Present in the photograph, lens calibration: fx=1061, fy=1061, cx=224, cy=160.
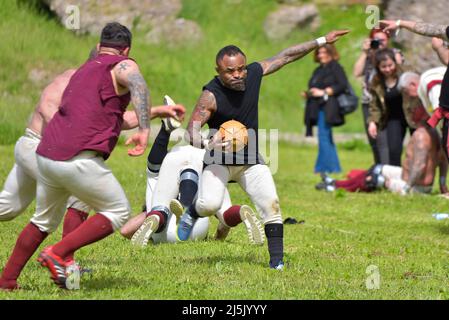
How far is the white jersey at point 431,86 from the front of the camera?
13.5 metres

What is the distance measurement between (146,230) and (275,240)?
4.70 ft

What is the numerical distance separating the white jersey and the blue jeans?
9.20 feet

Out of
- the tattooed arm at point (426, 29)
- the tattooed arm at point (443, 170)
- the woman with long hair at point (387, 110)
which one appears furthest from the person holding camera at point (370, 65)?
the tattooed arm at point (426, 29)

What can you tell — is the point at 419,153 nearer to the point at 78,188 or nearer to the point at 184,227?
the point at 184,227

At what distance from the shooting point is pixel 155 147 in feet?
33.9

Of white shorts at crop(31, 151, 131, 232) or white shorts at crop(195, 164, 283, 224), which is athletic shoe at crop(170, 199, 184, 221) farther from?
white shorts at crop(31, 151, 131, 232)

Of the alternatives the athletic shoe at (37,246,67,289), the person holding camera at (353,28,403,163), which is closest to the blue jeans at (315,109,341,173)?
the person holding camera at (353,28,403,163)

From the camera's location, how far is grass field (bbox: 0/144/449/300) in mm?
Answer: 7500

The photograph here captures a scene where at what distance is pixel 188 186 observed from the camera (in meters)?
10.1

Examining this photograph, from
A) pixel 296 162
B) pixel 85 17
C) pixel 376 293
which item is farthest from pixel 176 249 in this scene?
pixel 85 17

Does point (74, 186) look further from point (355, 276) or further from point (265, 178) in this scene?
point (355, 276)

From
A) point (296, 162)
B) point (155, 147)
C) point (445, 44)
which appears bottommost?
point (296, 162)

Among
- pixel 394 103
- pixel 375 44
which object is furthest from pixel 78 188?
pixel 394 103

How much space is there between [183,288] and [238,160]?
140 cm
